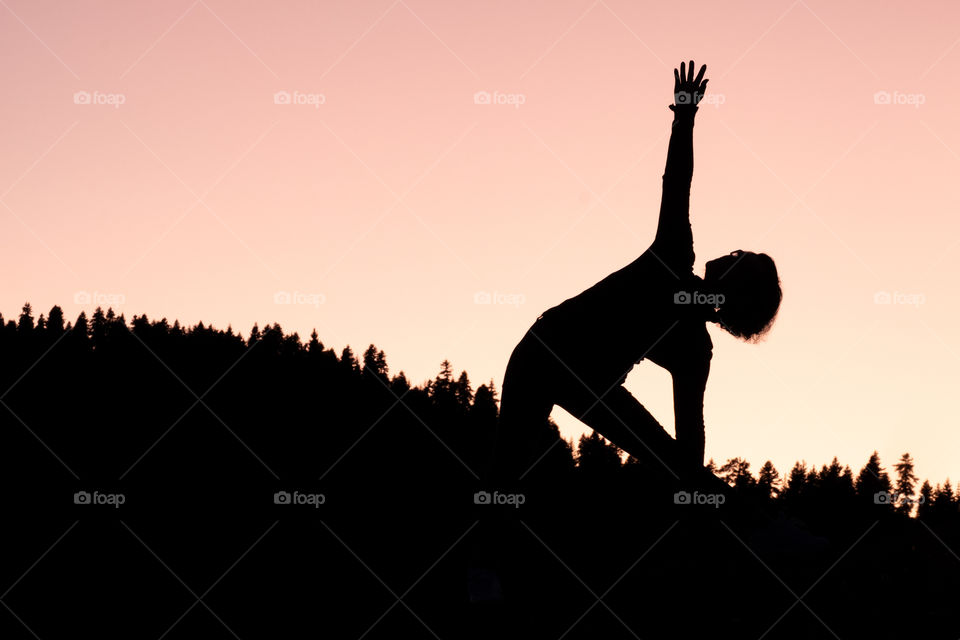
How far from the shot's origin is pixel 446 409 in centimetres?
10881

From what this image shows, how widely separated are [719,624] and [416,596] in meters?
2.14

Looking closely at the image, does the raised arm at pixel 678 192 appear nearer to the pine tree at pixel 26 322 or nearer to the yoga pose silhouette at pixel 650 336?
the yoga pose silhouette at pixel 650 336

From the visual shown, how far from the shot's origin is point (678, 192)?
192 inches

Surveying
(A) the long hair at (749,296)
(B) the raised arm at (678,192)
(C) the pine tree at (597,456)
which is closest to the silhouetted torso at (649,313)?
(B) the raised arm at (678,192)

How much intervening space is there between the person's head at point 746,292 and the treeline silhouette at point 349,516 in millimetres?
924

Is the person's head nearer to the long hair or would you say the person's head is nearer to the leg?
the long hair

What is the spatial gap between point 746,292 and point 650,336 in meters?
0.59

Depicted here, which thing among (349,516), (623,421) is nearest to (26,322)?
(349,516)

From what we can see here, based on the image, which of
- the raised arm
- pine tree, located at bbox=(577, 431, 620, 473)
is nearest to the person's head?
the raised arm

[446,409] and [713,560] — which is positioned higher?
[446,409]

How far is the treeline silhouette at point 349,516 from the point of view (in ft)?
19.4

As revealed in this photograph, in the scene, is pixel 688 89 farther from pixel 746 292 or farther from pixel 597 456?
pixel 597 456

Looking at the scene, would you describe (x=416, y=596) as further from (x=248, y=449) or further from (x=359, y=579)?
(x=248, y=449)

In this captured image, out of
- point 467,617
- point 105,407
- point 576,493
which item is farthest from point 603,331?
point 105,407
